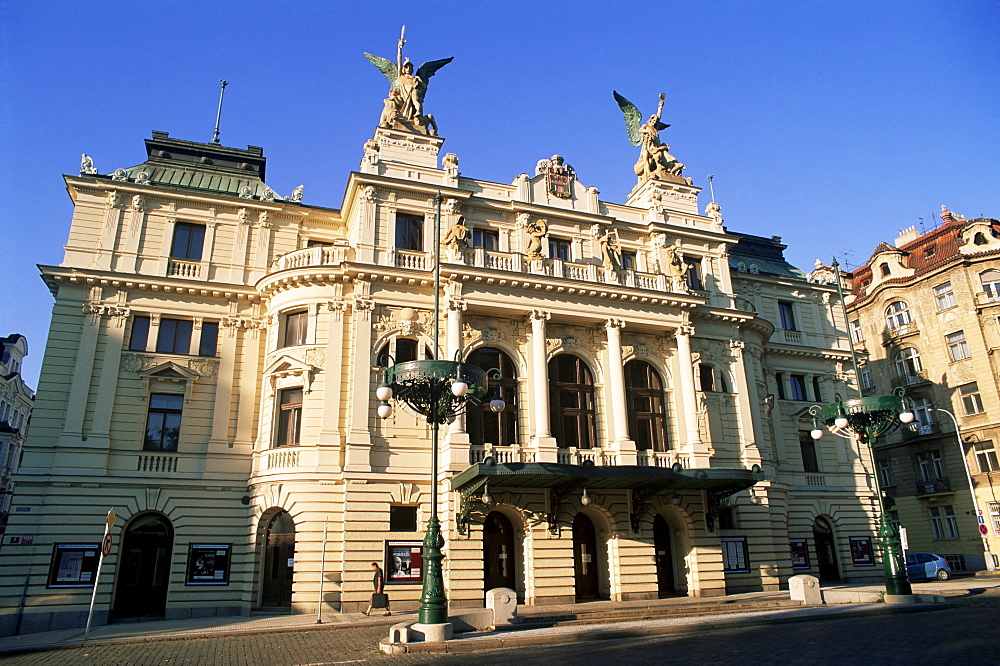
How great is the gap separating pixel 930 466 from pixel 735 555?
2446cm

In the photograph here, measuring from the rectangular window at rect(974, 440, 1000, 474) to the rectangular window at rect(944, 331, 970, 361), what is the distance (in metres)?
5.70

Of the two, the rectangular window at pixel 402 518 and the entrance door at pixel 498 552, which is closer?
the rectangular window at pixel 402 518

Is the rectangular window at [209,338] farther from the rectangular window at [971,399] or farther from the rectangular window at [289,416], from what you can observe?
the rectangular window at [971,399]

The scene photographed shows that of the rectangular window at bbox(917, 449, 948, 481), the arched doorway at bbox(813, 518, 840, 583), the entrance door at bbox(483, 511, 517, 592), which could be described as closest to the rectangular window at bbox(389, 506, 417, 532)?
the entrance door at bbox(483, 511, 517, 592)

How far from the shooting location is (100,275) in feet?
89.4

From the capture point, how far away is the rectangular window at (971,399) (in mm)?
42812

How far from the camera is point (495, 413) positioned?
27.4 m

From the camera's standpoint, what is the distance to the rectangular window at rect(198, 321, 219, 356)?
93.0 feet

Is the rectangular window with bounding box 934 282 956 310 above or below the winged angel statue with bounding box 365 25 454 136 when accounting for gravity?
below

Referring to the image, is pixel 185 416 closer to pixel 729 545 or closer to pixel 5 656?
pixel 5 656

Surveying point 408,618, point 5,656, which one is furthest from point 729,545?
point 5,656

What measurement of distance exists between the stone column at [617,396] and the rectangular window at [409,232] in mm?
8963

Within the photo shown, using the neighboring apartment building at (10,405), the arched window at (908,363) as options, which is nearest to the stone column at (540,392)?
the arched window at (908,363)

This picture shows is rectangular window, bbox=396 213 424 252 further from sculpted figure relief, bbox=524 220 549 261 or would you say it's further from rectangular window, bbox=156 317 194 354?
rectangular window, bbox=156 317 194 354
